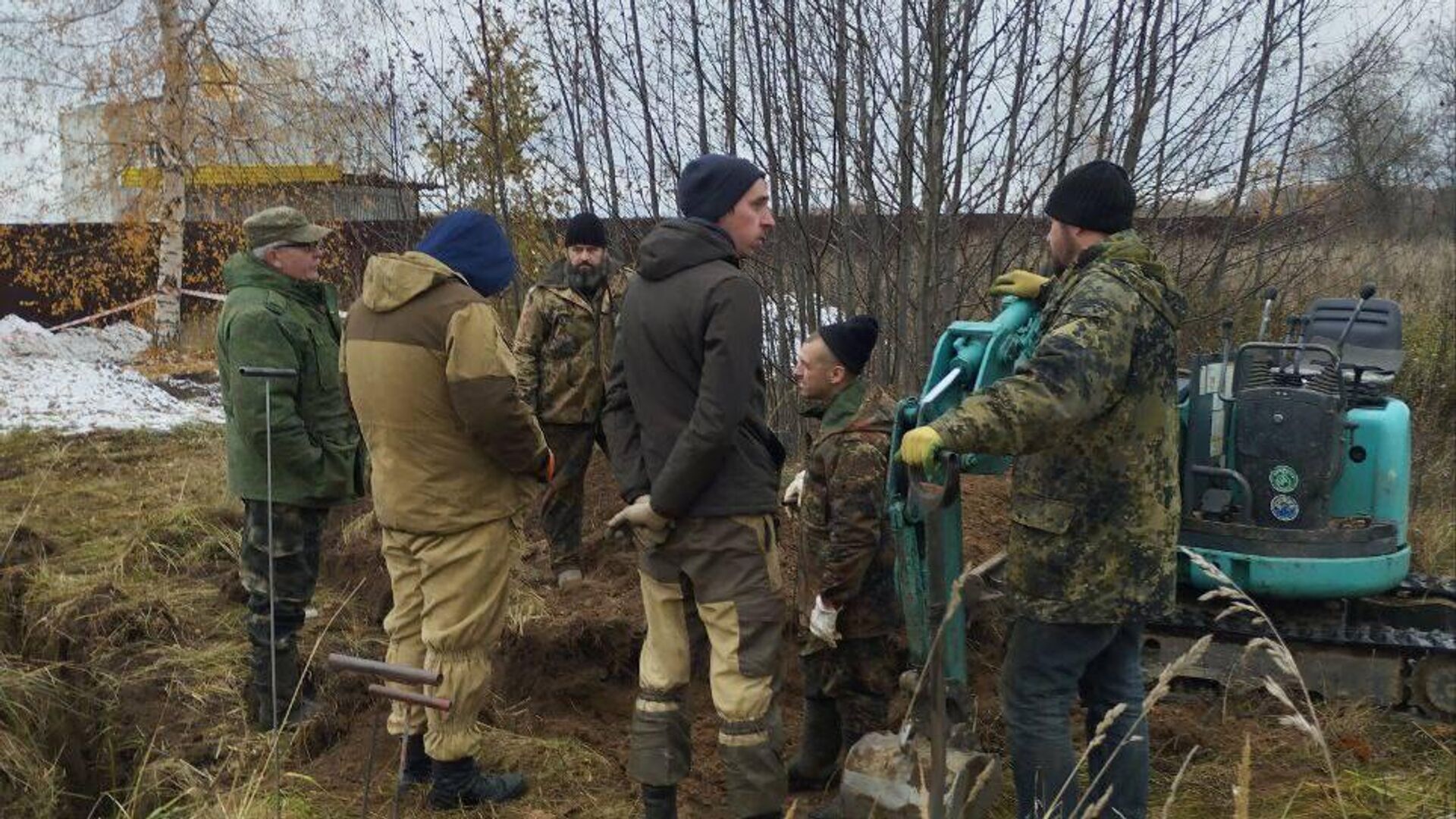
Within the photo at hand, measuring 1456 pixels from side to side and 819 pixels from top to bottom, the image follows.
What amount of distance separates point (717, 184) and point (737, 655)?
53.7 inches

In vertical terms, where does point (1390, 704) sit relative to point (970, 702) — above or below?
below

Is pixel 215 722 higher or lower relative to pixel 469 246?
lower

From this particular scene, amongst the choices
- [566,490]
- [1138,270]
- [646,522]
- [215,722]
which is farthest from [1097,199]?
[215,722]

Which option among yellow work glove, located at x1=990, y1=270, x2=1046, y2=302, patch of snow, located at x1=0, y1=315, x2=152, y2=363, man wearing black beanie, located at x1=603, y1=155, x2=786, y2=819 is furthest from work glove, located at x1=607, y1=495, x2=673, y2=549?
patch of snow, located at x1=0, y1=315, x2=152, y2=363

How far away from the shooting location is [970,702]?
143 inches

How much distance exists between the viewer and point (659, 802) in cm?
347

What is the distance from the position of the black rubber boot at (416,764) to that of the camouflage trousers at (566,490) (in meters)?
1.90

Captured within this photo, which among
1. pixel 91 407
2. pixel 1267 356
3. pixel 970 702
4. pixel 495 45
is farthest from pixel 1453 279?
pixel 91 407

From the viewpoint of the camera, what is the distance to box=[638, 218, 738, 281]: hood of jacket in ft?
10.8

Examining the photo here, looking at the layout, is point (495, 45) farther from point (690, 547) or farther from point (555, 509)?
point (690, 547)

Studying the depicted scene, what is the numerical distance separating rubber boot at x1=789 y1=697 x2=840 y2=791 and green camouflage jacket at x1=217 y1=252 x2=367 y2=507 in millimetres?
2080

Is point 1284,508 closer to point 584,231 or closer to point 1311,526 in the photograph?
point 1311,526

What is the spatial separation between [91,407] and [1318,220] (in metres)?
11.6

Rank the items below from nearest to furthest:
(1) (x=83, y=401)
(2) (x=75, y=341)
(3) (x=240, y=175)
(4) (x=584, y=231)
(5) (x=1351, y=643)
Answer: (5) (x=1351, y=643), (4) (x=584, y=231), (1) (x=83, y=401), (2) (x=75, y=341), (3) (x=240, y=175)
